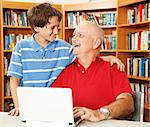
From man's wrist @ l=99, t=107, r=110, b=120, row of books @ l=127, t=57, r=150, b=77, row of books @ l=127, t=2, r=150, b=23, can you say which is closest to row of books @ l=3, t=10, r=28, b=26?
row of books @ l=127, t=2, r=150, b=23

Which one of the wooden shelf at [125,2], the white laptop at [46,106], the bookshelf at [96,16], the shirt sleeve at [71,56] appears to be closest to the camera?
the white laptop at [46,106]

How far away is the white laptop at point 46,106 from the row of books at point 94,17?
121 inches

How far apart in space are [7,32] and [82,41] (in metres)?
2.71

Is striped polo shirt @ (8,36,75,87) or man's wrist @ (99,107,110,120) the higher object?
striped polo shirt @ (8,36,75,87)

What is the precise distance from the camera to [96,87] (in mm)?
1944

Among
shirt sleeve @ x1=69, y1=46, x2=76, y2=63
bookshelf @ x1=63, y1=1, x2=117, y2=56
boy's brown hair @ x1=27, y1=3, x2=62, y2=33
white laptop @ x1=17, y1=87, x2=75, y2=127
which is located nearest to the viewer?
white laptop @ x1=17, y1=87, x2=75, y2=127

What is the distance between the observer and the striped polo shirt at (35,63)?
201 centimetres

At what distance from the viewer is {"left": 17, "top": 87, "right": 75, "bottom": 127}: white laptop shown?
1392 millimetres

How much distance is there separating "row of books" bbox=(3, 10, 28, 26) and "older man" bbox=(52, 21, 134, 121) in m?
2.55

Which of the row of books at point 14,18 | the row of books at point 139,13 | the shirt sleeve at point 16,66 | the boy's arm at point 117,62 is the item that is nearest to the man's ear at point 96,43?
the boy's arm at point 117,62

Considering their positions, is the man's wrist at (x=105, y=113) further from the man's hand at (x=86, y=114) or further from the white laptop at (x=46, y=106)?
the white laptop at (x=46, y=106)

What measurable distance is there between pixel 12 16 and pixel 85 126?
3.23 m

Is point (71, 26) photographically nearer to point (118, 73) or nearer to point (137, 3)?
point (137, 3)

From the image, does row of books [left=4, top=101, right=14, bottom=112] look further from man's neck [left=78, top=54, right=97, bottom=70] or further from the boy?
man's neck [left=78, top=54, right=97, bottom=70]
